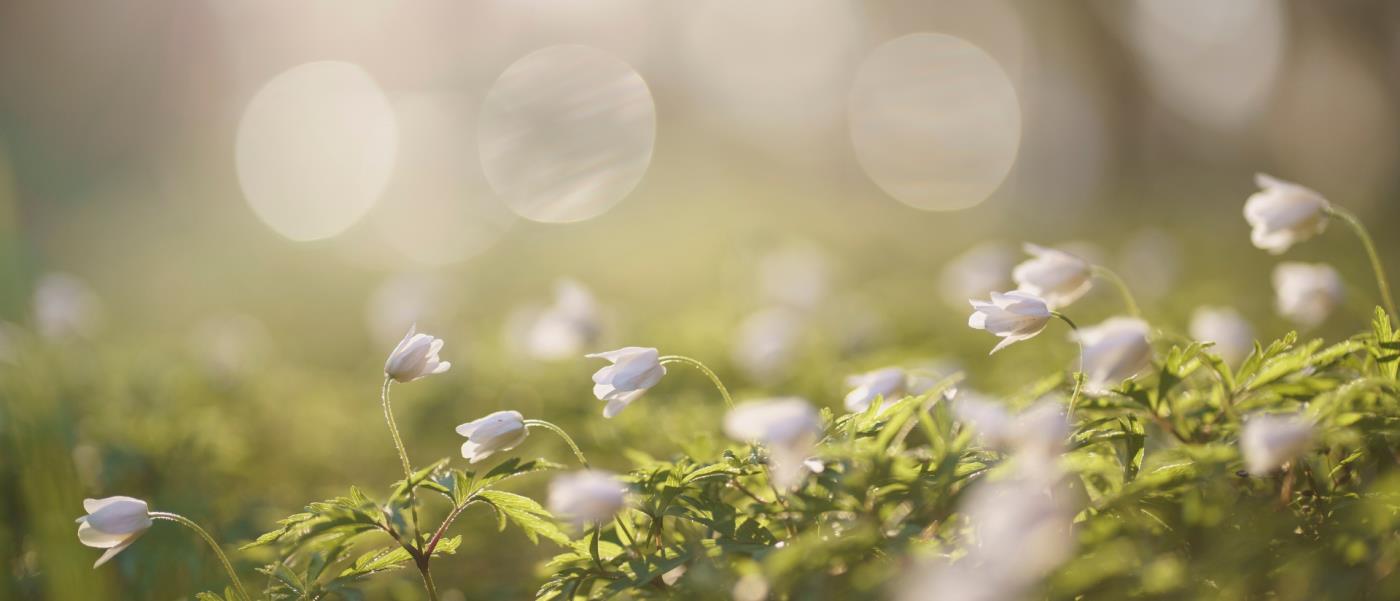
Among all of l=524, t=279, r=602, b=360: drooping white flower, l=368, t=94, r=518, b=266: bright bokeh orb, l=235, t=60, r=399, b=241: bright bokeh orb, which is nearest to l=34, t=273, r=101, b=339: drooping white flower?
l=524, t=279, r=602, b=360: drooping white flower

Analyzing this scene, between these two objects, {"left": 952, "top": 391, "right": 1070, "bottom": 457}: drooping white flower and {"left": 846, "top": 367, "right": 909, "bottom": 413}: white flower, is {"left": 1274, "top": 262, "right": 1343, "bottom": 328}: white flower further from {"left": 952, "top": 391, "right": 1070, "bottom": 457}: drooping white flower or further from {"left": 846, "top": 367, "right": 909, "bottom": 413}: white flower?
{"left": 846, "top": 367, "right": 909, "bottom": 413}: white flower

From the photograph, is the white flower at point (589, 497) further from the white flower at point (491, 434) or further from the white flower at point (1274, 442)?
the white flower at point (1274, 442)

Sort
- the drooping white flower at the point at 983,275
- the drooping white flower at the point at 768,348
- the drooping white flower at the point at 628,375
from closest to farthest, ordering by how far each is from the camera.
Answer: the drooping white flower at the point at 628,375
the drooping white flower at the point at 768,348
the drooping white flower at the point at 983,275

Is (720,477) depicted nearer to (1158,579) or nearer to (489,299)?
(1158,579)

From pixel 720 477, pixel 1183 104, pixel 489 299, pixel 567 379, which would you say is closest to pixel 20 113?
pixel 489 299

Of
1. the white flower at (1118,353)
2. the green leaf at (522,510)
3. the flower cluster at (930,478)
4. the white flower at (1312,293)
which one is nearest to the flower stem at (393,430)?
the flower cluster at (930,478)

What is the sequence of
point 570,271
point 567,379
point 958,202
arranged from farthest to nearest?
point 958,202, point 570,271, point 567,379
